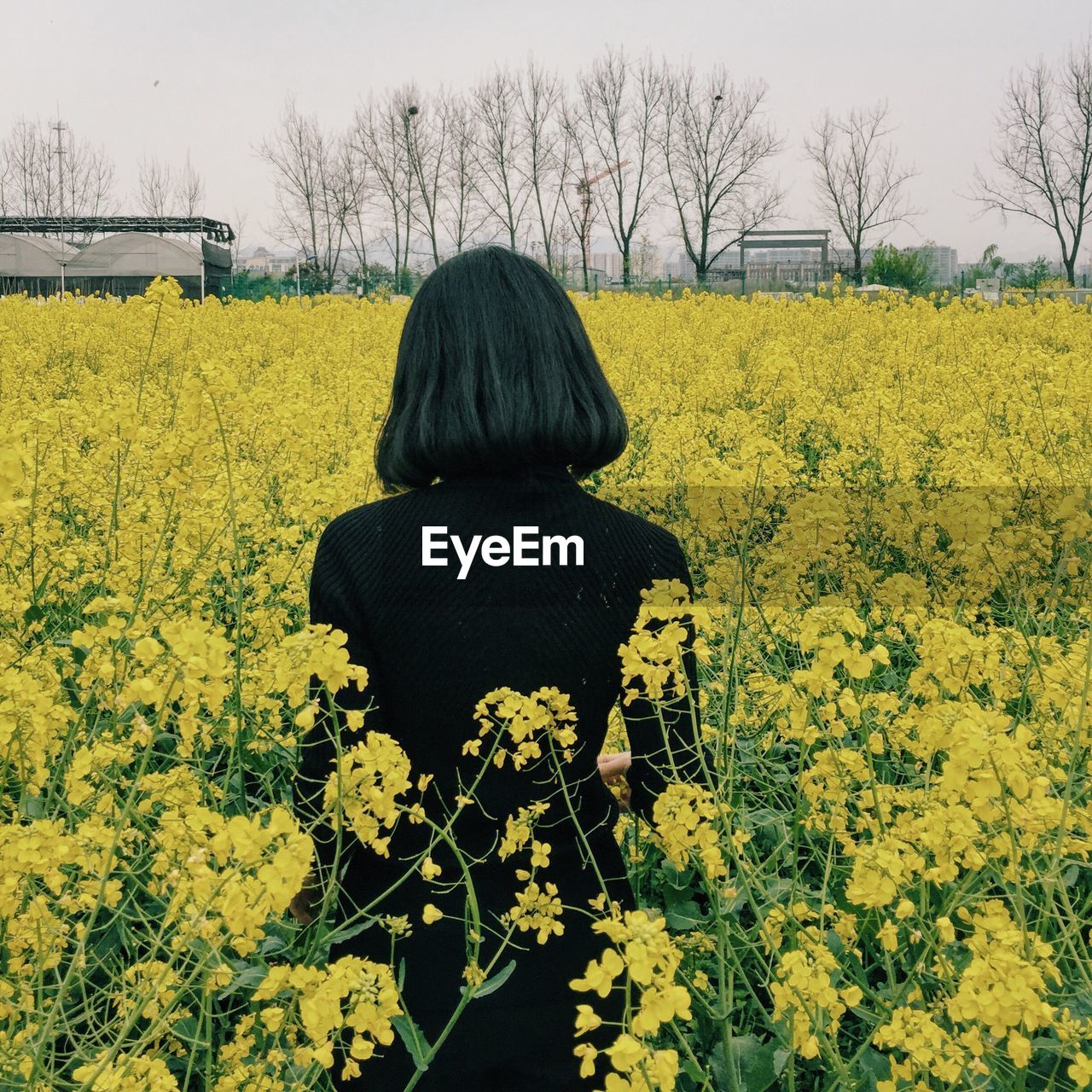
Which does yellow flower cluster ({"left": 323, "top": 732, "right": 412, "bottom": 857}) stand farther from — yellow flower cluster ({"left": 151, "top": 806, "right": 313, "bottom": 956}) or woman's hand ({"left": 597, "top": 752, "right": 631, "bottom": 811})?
woman's hand ({"left": 597, "top": 752, "right": 631, "bottom": 811})

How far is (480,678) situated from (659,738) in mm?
386

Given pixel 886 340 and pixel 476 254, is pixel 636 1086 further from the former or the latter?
pixel 886 340

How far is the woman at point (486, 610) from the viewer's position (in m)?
1.58

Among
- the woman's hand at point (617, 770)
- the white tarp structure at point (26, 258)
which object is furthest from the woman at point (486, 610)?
the white tarp structure at point (26, 258)

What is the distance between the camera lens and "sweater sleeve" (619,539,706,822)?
171cm

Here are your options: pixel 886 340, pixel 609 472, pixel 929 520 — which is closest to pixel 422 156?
pixel 886 340

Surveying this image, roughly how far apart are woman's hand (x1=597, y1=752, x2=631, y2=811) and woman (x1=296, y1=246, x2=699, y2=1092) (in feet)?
0.72

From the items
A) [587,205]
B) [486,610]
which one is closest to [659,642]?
[486,610]

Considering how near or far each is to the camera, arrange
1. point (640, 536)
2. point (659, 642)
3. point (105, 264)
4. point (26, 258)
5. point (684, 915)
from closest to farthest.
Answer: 1. point (659, 642)
2. point (640, 536)
3. point (684, 915)
4. point (26, 258)
5. point (105, 264)

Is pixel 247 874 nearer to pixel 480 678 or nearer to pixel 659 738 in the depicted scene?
pixel 480 678

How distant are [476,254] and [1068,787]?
1.21m

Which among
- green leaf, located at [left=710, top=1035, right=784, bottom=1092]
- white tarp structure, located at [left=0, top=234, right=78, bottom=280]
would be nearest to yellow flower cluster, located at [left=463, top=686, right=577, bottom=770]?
green leaf, located at [left=710, top=1035, right=784, bottom=1092]

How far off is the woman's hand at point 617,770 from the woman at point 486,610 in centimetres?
22

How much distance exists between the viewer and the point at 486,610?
5.25 feet
